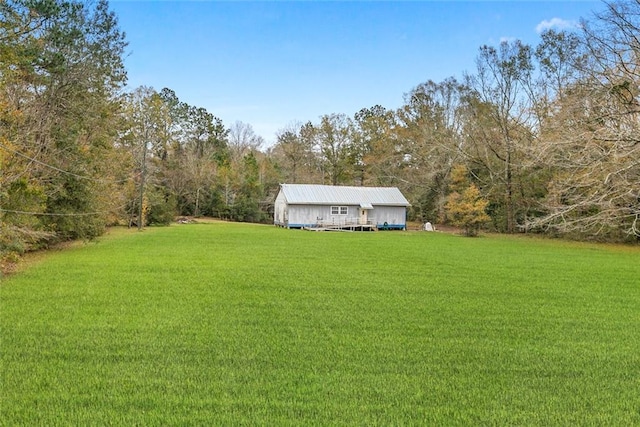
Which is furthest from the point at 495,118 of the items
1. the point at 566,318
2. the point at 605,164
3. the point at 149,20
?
the point at 566,318

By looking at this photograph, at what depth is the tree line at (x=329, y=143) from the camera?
36.1 feet

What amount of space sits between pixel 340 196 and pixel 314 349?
2783 centimetres

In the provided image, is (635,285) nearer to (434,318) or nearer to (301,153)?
(434,318)

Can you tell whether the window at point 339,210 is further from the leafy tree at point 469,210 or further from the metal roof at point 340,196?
the leafy tree at point 469,210

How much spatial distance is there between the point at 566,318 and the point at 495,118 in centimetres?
2512

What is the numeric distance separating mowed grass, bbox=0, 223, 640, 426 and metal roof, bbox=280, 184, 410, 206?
2141 cm

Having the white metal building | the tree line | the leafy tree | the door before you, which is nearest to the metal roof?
the white metal building

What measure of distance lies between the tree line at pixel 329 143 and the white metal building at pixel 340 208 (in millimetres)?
3860

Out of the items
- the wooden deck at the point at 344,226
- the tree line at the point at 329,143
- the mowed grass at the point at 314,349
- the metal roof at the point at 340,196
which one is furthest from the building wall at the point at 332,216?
the mowed grass at the point at 314,349

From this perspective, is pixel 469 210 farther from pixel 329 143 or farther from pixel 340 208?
pixel 329 143

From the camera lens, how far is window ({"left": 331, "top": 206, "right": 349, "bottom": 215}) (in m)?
32.1

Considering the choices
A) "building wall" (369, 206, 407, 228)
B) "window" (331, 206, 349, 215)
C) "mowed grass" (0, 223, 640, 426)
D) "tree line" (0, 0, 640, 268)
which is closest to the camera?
→ "mowed grass" (0, 223, 640, 426)

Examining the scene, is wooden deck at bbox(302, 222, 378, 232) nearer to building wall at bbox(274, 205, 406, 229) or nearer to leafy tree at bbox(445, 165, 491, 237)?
building wall at bbox(274, 205, 406, 229)

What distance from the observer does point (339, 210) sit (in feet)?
105
